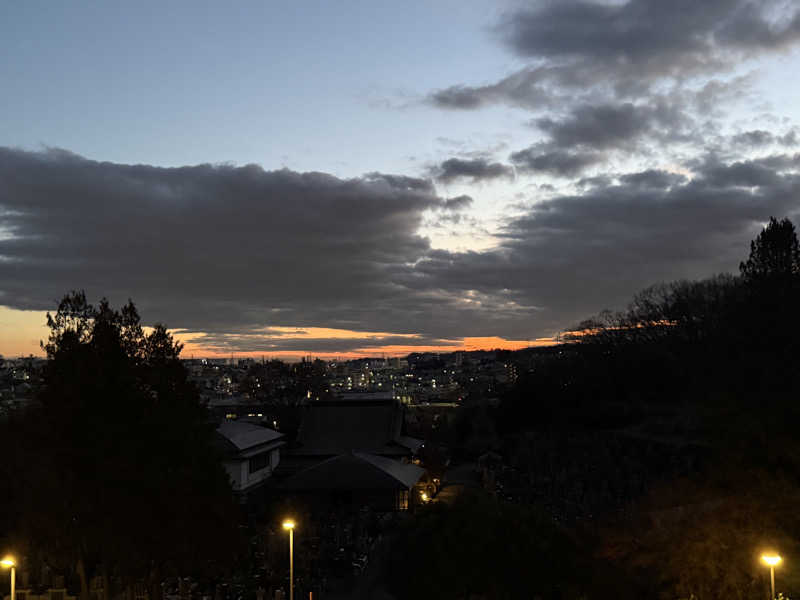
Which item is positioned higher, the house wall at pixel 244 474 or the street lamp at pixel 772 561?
the street lamp at pixel 772 561

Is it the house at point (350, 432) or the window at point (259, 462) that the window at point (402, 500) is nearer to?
the window at point (259, 462)

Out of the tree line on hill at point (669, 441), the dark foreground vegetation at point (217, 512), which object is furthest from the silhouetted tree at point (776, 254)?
the dark foreground vegetation at point (217, 512)

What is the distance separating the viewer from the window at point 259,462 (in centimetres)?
3469

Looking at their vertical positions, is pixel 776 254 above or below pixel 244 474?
above

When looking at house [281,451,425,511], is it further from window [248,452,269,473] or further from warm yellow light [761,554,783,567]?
warm yellow light [761,554,783,567]

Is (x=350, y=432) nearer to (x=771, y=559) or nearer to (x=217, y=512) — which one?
(x=217, y=512)

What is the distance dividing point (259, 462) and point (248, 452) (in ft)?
8.32

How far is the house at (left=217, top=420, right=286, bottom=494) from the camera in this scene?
32.6m

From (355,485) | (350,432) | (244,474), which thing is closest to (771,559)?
(355,485)

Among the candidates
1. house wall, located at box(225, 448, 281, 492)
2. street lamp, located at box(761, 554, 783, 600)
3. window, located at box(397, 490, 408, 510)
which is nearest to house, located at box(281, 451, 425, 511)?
window, located at box(397, 490, 408, 510)

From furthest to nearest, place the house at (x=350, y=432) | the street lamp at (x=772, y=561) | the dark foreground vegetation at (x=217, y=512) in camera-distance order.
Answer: the house at (x=350, y=432)
the dark foreground vegetation at (x=217, y=512)
the street lamp at (x=772, y=561)

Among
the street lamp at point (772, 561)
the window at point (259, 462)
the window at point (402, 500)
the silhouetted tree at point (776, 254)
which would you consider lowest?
the window at point (402, 500)

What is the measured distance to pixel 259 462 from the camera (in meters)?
36.0

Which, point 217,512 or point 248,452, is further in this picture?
point 248,452
